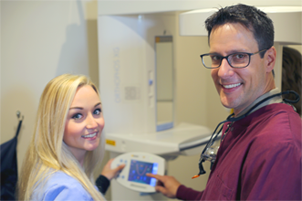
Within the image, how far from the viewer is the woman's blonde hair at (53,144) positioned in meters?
1.22

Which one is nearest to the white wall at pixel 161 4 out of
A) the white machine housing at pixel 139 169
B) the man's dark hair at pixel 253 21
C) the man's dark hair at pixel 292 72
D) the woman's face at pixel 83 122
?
the man's dark hair at pixel 292 72

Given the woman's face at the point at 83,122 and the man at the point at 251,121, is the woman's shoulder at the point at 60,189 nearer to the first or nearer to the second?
the woman's face at the point at 83,122

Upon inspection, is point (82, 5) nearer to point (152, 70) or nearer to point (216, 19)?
point (152, 70)

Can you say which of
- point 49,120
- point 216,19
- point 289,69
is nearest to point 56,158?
point 49,120

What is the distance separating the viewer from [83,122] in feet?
4.29

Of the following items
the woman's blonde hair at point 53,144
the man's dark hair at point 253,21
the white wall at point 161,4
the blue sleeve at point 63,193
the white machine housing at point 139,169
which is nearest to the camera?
the man's dark hair at point 253,21

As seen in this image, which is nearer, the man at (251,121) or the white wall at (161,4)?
the man at (251,121)

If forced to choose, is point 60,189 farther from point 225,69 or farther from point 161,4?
point 161,4

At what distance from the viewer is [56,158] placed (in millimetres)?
1255

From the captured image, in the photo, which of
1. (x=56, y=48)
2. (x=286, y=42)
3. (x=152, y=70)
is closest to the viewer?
(x=286, y=42)

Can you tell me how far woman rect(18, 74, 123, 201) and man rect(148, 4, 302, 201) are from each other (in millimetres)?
540

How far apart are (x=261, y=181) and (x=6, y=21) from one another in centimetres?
177

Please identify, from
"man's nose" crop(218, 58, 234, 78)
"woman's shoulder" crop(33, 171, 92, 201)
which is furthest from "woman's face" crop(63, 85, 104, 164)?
"man's nose" crop(218, 58, 234, 78)

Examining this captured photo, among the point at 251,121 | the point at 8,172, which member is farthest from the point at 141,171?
the point at 251,121
